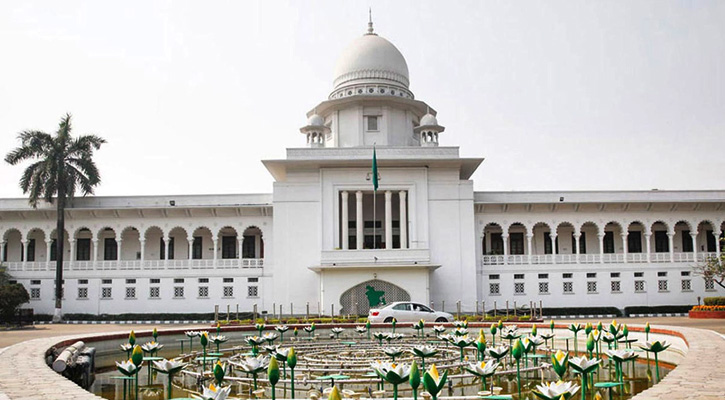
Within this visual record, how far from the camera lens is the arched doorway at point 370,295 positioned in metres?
35.1

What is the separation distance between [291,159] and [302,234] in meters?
4.06

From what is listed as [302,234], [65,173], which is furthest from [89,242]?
[302,234]

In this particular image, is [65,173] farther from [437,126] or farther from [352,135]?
[437,126]

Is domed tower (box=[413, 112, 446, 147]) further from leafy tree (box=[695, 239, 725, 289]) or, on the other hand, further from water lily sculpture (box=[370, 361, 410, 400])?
water lily sculpture (box=[370, 361, 410, 400])

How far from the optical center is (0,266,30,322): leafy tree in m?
35.4

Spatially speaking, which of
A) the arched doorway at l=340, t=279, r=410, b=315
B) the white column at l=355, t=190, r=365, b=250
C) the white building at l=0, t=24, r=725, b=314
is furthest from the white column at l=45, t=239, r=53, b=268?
the white column at l=355, t=190, r=365, b=250

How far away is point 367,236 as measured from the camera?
40625mm

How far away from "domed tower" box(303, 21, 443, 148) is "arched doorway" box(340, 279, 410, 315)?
9.53m

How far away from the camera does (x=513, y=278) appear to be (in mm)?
38781

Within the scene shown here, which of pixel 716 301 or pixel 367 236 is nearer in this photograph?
pixel 716 301

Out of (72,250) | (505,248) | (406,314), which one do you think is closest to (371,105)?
(505,248)

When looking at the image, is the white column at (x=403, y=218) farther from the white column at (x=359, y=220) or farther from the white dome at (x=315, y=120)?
the white dome at (x=315, y=120)

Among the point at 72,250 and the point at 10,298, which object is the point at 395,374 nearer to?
the point at 10,298

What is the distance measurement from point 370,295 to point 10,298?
60.7 feet
